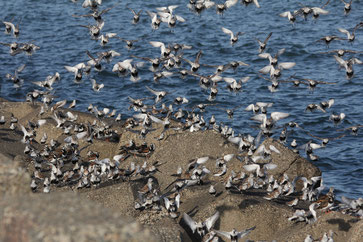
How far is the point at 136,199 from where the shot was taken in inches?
610

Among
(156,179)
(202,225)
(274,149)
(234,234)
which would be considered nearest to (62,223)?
(234,234)

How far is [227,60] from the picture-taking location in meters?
35.4

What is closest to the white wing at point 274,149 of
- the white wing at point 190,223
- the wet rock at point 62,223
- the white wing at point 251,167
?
the white wing at point 251,167

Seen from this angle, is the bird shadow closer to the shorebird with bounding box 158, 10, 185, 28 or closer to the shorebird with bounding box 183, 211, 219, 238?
the shorebird with bounding box 183, 211, 219, 238

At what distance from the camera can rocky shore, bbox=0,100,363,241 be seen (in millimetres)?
13328

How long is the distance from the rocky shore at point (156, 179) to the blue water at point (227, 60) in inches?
199

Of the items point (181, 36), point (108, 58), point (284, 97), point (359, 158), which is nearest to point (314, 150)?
point (359, 158)

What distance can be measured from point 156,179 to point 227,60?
18601 mm

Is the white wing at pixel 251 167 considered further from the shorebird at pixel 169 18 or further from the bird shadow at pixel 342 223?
the shorebird at pixel 169 18

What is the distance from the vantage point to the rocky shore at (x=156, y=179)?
43.7 feet

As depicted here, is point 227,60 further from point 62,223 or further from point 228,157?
point 62,223

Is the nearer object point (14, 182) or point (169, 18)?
point (14, 182)

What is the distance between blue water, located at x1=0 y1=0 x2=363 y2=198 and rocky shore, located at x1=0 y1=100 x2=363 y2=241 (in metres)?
5.05

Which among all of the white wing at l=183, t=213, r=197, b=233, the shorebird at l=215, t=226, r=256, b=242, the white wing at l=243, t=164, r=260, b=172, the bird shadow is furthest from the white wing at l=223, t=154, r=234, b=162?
the bird shadow
